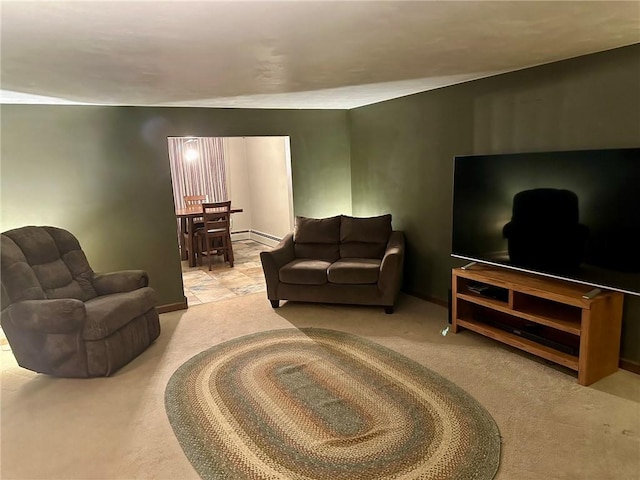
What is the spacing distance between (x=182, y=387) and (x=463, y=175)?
2.81 m

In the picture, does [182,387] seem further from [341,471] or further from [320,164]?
[320,164]

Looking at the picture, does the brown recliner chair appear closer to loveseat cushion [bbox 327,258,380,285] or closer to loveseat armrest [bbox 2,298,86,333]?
loveseat armrest [bbox 2,298,86,333]

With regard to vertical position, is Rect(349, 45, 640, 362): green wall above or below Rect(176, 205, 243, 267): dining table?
above

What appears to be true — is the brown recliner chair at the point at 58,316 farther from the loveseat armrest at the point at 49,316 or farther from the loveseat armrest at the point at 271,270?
the loveseat armrest at the point at 271,270

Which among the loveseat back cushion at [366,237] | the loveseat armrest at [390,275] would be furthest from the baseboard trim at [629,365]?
the loveseat back cushion at [366,237]

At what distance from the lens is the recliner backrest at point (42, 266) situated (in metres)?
3.20

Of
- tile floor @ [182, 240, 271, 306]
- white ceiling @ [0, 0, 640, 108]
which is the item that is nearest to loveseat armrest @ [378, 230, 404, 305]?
white ceiling @ [0, 0, 640, 108]

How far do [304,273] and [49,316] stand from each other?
2.23 metres

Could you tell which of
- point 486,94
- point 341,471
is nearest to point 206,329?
point 341,471

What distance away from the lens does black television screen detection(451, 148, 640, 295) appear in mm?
2627

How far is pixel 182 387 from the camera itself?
9.73 feet

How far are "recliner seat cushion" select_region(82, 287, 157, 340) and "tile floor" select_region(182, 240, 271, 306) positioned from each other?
1202 millimetres

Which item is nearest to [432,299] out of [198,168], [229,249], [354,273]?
[354,273]

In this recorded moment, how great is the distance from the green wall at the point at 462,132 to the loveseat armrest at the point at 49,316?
328cm
